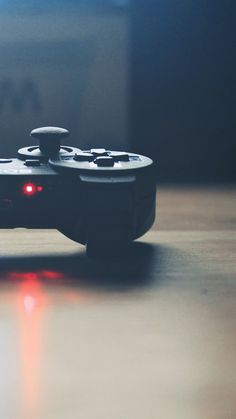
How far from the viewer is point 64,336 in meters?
1.42

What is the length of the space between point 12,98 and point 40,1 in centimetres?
34

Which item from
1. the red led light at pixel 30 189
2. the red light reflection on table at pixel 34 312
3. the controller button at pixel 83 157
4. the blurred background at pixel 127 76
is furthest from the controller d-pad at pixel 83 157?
the blurred background at pixel 127 76

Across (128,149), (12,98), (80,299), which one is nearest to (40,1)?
(12,98)

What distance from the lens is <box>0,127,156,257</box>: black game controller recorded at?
1.88 metres

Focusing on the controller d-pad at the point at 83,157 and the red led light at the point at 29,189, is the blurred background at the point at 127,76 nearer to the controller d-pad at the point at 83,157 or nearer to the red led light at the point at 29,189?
the controller d-pad at the point at 83,157

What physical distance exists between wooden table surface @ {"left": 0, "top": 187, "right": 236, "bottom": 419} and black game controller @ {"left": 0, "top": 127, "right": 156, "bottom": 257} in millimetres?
68

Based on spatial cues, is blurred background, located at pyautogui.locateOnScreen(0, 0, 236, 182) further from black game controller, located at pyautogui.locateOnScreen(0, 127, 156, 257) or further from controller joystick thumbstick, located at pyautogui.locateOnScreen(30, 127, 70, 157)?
black game controller, located at pyautogui.locateOnScreen(0, 127, 156, 257)

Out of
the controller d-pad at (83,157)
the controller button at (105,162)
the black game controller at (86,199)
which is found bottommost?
the black game controller at (86,199)

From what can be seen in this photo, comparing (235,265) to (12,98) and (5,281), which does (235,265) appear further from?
(12,98)

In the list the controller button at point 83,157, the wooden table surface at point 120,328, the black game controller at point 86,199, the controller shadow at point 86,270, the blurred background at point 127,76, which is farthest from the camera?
the blurred background at point 127,76

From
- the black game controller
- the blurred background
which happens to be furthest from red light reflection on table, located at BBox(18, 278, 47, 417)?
the blurred background

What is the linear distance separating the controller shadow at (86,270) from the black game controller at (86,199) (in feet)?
0.15

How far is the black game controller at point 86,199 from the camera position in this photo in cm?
Result: 188

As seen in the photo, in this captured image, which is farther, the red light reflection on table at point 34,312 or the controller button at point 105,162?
the controller button at point 105,162
